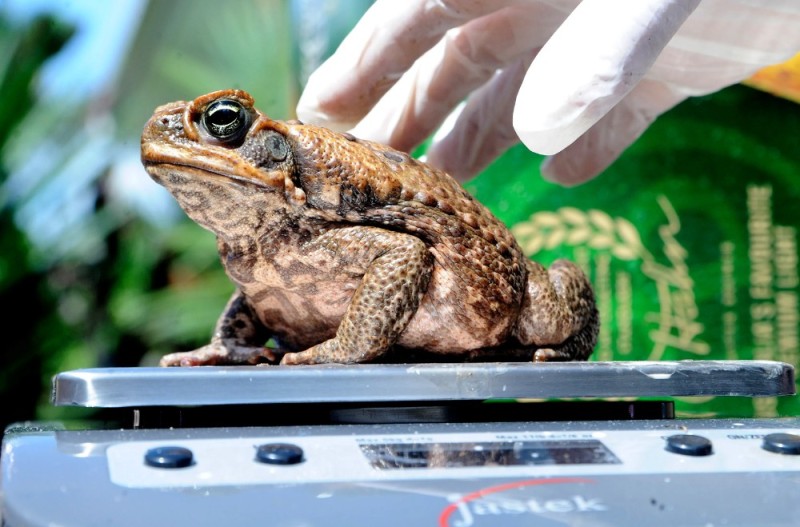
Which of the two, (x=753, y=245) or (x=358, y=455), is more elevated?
(x=753, y=245)

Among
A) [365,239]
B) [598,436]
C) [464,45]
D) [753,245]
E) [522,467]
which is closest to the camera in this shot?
[522,467]

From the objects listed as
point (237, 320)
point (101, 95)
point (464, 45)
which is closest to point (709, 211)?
point (464, 45)

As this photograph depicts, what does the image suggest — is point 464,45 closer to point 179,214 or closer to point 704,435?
point 704,435

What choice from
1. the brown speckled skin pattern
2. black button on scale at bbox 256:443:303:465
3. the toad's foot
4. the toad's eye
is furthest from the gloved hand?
black button on scale at bbox 256:443:303:465

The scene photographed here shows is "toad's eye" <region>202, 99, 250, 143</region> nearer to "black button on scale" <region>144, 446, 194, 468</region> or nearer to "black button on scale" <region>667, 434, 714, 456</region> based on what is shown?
"black button on scale" <region>144, 446, 194, 468</region>

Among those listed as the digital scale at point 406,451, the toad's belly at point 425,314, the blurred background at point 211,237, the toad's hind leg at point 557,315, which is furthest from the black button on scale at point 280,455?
the blurred background at point 211,237

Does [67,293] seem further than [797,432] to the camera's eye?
Yes

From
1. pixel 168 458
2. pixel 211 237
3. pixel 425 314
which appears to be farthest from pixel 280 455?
pixel 211 237
